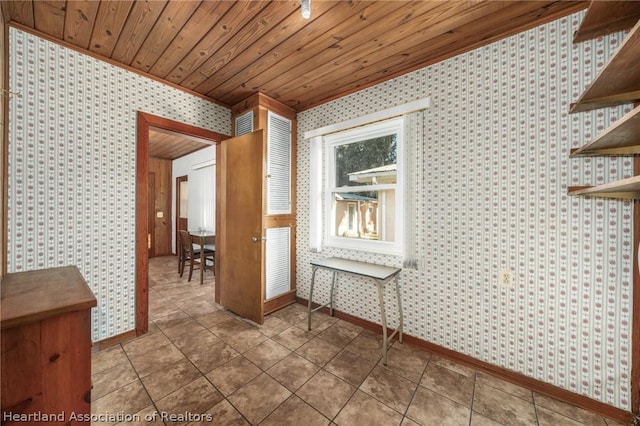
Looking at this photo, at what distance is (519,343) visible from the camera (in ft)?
5.86

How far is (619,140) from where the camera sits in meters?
1.28

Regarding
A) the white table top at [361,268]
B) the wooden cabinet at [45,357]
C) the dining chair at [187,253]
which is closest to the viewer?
the wooden cabinet at [45,357]

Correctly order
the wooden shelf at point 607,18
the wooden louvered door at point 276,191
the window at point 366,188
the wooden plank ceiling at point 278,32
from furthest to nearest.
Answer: the wooden louvered door at point 276,191
the window at point 366,188
the wooden plank ceiling at point 278,32
the wooden shelf at point 607,18

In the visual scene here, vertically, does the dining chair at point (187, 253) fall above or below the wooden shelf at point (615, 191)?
below

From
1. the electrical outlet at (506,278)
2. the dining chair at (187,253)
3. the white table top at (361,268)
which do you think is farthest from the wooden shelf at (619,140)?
the dining chair at (187,253)

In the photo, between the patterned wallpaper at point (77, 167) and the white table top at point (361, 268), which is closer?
the patterned wallpaper at point (77, 167)

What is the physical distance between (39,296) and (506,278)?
2.76 m

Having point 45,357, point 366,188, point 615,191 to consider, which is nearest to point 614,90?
point 615,191

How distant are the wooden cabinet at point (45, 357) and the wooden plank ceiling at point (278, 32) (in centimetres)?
181

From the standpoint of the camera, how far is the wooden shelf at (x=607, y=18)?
1323 millimetres

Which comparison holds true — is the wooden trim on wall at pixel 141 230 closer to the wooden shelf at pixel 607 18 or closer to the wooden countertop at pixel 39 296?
the wooden countertop at pixel 39 296

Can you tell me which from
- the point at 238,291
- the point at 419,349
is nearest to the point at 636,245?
the point at 419,349

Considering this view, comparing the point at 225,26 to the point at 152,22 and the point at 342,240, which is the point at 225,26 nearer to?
the point at 152,22

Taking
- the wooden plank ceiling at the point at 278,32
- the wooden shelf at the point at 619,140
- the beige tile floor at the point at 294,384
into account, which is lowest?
the beige tile floor at the point at 294,384
